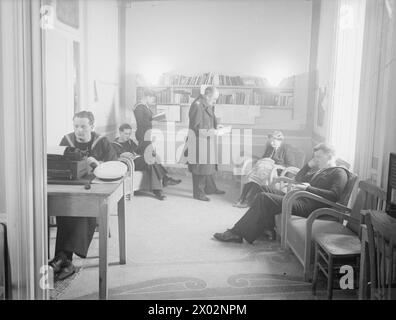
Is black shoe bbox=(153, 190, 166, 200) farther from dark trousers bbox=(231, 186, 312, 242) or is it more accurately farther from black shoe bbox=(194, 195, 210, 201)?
dark trousers bbox=(231, 186, 312, 242)

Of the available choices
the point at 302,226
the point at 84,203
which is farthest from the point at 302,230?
the point at 84,203

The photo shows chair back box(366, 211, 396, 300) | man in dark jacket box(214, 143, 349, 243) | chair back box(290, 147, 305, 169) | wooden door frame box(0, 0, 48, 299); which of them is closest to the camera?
chair back box(366, 211, 396, 300)

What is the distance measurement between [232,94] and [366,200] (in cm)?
140

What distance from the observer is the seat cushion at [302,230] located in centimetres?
206

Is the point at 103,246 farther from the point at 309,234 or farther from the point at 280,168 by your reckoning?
the point at 280,168

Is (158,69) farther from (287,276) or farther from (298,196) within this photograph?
(287,276)

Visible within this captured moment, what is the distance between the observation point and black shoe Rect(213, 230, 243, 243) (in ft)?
8.45

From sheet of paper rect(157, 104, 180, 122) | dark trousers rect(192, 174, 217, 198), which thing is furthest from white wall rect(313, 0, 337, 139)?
sheet of paper rect(157, 104, 180, 122)

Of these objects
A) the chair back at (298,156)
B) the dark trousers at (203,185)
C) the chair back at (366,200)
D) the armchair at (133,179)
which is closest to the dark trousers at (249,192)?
the dark trousers at (203,185)

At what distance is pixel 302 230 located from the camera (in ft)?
7.15

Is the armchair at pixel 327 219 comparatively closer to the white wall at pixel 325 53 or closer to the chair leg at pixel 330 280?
the chair leg at pixel 330 280

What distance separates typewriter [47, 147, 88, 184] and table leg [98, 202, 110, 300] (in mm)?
247
